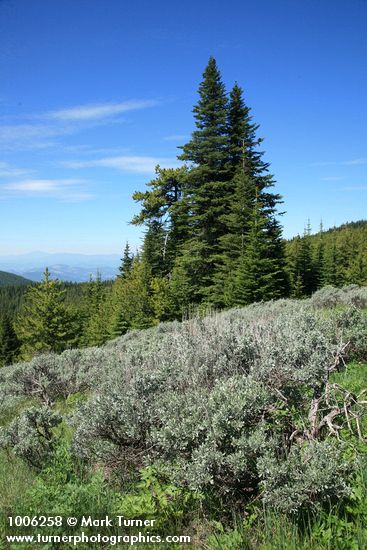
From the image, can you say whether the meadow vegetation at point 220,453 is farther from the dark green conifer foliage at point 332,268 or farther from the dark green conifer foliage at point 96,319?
the dark green conifer foliage at point 332,268

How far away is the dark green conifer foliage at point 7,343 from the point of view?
7119cm

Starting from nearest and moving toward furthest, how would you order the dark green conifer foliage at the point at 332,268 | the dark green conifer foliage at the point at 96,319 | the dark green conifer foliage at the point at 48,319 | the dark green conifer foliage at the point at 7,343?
the dark green conifer foliage at the point at 48,319, the dark green conifer foliage at the point at 96,319, the dark green conifer foliage at the point at 332,268, the dark green conifer foliage at the point at 7,343

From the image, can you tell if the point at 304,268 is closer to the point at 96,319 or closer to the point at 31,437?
the point at 96,319

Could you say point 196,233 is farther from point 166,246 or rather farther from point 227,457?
point 227,457

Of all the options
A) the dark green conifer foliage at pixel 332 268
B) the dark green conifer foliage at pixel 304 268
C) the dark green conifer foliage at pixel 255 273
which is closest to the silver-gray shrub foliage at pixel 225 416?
the dark green conifer foliage at pixel 255 273

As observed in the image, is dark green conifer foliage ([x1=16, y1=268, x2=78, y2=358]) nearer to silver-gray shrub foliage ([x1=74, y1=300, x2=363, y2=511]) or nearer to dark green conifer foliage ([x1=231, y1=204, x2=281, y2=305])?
dark green conifer foliage ([x1=231, y1=204, x2=281, y2=305])

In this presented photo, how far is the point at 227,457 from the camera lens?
3.11 meters

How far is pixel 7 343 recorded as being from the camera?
7288 cm

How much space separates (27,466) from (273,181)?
27.6m

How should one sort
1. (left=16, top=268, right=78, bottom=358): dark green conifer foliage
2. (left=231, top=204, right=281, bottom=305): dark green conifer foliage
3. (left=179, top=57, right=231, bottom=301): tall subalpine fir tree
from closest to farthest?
(left=231, top=204, right=281, bottom=305): dark green conifer foliage, (left=179, top=57, right=231, bottom=301): tall subalpine fir tree, (left=16, top=268, right=78, bottom=358): dark green conifer foliage

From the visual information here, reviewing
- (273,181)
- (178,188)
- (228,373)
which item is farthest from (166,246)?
(228,373)

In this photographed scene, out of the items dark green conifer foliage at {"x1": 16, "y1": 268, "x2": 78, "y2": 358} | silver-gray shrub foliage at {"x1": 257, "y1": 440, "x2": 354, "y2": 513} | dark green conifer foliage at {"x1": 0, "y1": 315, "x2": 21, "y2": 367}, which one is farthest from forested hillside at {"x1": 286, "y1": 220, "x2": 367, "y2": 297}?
dark green conifer foliage at {"x1": 0, "y1": 315, "x2": 21, "y2": 367}

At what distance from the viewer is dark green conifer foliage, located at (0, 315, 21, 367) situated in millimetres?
71188

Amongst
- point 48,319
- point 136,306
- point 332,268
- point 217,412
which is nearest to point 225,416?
point 217,412
